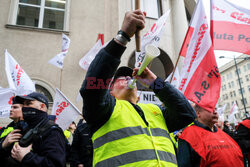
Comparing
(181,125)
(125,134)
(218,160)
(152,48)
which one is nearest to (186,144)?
→ (218,160)

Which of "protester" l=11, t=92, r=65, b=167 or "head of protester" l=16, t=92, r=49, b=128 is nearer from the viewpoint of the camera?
"protester" l=11, t=92, r=65, b=167

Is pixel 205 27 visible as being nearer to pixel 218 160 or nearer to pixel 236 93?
pixel 218 160

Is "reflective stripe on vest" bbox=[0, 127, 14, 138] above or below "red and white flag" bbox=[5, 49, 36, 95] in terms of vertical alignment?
below

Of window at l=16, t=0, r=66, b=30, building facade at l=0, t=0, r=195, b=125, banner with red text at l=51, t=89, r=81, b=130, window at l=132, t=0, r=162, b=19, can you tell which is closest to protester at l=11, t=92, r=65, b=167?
banner with red text at l=51, t=89, r=81, b=130

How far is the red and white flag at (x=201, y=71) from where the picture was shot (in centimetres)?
240

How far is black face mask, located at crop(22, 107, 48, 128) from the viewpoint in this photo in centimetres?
209

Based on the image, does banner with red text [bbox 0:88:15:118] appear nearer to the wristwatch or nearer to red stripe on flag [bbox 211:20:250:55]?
the wristwatch

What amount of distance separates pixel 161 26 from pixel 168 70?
17.5 feet

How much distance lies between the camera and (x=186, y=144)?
242 centimetres

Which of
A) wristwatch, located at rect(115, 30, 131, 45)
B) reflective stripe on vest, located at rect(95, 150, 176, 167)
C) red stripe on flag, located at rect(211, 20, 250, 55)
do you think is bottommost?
reflective stripe on vest, located at rect(95, 150, 176, 167)

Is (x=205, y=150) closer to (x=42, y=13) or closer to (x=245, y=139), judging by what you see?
(x=245, y=139)

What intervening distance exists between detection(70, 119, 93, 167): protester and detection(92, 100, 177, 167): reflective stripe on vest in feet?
7.77

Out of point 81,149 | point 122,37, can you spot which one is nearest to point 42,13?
point 81,149

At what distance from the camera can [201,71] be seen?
102 inches
